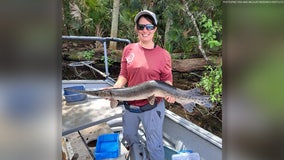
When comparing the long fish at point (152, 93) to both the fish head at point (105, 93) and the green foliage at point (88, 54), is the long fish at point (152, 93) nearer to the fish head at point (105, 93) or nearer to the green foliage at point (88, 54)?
the fish head at point (105, 93)

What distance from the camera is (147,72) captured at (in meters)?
1.83

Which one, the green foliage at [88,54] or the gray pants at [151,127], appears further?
the green foliage at [88,54]

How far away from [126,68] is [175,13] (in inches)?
105

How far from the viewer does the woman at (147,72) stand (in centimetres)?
184

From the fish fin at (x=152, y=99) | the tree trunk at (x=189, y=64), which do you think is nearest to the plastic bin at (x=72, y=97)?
the fish fin at (x=152, y=99)

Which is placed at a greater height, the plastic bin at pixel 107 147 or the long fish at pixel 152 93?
the long fish at pixel 152 93

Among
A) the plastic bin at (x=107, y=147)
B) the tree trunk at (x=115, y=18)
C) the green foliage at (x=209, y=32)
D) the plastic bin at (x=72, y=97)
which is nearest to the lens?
the plastic bin at (x=107, y=147)

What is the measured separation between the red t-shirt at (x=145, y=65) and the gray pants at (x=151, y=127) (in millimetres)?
120

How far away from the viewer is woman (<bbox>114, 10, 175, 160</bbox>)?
6.05 feet

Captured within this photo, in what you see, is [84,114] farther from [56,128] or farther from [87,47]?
[87,47]

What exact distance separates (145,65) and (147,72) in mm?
53

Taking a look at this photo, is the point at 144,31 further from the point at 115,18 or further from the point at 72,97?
the point at 115,18

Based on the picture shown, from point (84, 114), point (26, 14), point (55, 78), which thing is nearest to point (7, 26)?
point (26, 14)

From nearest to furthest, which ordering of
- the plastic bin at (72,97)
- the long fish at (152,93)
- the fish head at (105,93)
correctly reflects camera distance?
the long fish at (152,93), the fish head at (105,93), the plastic bin at (72,97)
